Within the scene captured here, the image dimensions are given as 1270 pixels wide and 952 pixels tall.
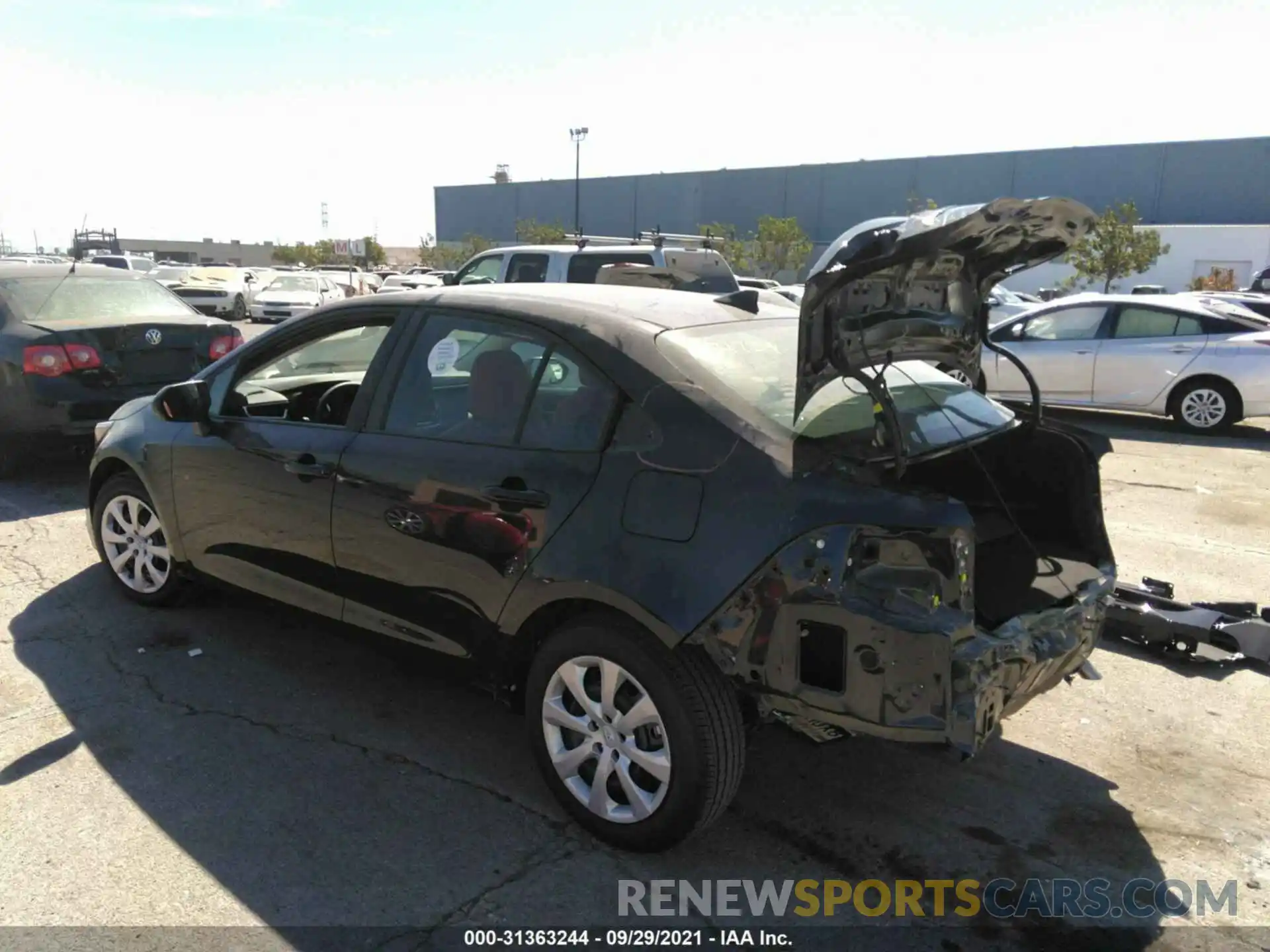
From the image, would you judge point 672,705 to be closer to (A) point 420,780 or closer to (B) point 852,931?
(B) point 852,931

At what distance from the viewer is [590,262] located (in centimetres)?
1100

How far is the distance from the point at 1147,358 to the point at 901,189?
52.7 m

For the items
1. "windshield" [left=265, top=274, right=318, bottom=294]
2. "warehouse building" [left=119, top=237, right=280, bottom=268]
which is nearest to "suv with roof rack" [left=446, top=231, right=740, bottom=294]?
"windshield" [left=265, top=274, right=318, bottom=294]

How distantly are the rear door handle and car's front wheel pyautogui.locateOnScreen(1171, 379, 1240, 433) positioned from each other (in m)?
9.99

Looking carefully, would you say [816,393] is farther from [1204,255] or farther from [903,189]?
[903,189]

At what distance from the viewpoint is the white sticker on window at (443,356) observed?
3656mm

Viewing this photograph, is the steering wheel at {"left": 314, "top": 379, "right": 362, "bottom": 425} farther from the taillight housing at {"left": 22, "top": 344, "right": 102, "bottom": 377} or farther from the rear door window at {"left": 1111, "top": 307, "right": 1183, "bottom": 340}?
the rear door window at {"left": 1111, "top": 307, "right": 1183, "bottom": 340}

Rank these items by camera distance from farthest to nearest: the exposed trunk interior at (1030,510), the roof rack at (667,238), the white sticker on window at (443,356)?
1. the roof rack at (667,238)
2. the white sticker on window at (443,356)
3. the exposed trunk interior at (1030,510)

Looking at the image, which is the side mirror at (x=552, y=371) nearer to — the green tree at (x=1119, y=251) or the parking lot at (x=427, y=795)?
the parking lot at (x=427, y=795)

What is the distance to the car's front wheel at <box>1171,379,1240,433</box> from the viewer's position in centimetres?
1050

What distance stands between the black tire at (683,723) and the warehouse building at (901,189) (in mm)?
44016

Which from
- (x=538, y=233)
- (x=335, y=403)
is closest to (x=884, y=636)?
(x=335, y=403)

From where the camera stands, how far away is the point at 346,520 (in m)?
3.69

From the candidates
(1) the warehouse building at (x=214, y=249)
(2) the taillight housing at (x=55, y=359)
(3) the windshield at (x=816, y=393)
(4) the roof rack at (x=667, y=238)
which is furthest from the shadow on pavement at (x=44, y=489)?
(1) the warehouse building at (x=214, y=249)
